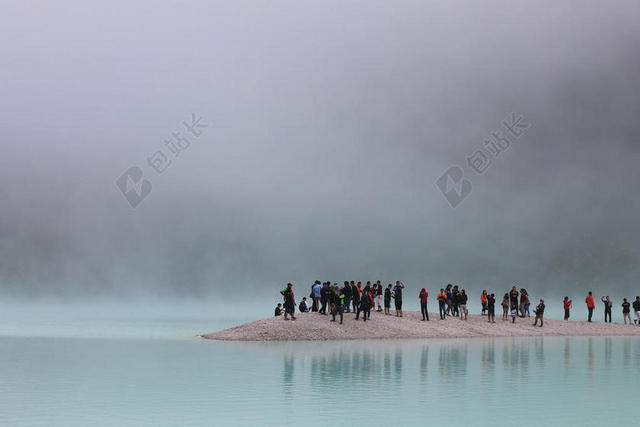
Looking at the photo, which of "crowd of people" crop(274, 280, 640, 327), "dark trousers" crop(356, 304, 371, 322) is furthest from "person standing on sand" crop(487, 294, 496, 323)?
"dark trousers" crop(356, 304, 371, 322)

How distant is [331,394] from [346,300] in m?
29.4

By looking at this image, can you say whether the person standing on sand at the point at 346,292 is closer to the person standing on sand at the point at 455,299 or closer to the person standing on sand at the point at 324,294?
the person standing on sand at the point at 324,294

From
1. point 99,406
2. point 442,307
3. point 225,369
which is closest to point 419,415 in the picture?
point 99,406

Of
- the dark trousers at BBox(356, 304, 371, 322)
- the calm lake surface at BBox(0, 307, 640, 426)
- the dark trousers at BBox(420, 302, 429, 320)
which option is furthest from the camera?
the dark trousers at BBox(420, 302, 429, 320)

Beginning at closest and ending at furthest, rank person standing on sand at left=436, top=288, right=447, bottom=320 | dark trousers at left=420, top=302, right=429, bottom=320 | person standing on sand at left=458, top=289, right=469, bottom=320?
dark trousers at left=420, top=302, right=429, bottom=320 → person standing on sand at left=436, top=288, right=447, bottom=320 → person standing on sand at left=458, top=289, right=469, bottom=320

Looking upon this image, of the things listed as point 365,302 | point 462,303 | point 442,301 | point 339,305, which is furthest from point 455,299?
point 339,305

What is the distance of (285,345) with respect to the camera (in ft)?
137

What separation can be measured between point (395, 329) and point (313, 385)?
1045 inches

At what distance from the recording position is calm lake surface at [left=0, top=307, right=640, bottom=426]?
18.7m

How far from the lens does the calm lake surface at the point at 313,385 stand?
18.7 meters

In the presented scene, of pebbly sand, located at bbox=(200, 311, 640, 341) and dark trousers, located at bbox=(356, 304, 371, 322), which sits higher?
dark trousers, located at bbox=(356, 304, 371, 322)

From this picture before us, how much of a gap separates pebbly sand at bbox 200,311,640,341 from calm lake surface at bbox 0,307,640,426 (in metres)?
4.26

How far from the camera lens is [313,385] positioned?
24344 mm

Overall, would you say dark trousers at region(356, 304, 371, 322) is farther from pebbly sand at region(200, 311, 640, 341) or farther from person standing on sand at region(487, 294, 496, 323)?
person standing on sand at region(487, 294, 496, 323)
